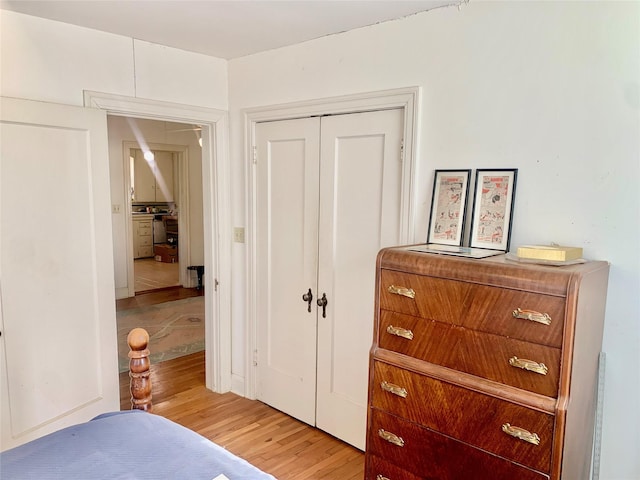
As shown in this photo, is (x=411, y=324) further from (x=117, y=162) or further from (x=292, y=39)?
(x=117, y=162)

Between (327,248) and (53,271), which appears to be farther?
(327,248)

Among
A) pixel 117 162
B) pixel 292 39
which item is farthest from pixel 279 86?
pixel 117 162

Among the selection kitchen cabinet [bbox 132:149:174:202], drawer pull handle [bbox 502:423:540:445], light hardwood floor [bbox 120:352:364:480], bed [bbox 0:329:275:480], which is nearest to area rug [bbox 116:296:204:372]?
light hardwood floor [bbox 120:352:364:480]

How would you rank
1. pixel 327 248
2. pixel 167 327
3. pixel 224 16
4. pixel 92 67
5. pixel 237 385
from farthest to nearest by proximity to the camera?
pixel 167 327 → pixel 237 385 → pixel 327 248 → pixel 92 67 → pixel 224 16

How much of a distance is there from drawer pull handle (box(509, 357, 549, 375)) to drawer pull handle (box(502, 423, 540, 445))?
0.22 metres

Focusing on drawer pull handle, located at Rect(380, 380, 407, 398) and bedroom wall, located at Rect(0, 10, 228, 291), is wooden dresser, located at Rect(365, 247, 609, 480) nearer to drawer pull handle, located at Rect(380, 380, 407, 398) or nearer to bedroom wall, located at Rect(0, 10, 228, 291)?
drawer pull handle, located at Rect(380, 380, 407, 398)

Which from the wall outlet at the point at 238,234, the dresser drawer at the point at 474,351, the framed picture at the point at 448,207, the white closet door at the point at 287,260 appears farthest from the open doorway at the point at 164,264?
the framed picture at the point at 448,207

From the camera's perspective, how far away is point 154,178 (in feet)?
32.3

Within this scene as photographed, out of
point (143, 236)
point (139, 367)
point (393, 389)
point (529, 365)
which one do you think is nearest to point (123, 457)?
point (139, 367)

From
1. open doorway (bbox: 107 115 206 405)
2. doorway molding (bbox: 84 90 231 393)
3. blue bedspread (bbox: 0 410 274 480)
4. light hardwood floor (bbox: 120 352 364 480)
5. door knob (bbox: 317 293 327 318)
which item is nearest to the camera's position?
blue bedspread (bbox: 0 410 274 480)

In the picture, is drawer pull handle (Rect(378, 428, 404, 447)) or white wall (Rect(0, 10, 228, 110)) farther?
white wall (Rect(0, 10, 228, 110))

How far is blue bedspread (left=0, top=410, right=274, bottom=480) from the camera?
136 centimetres

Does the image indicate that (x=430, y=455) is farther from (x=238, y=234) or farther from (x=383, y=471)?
(x=238, y=234)

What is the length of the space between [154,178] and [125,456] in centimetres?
913
